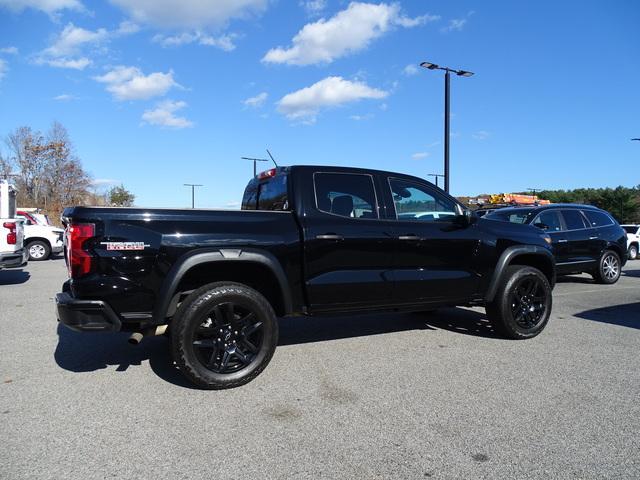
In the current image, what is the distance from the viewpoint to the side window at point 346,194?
15.3 feet

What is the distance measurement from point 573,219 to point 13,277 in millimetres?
12730

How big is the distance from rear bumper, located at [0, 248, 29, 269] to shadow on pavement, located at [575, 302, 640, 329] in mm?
9996

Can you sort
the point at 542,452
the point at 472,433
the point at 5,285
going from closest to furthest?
the point at 542,452 → the point at 472,433 → the point at 5,285

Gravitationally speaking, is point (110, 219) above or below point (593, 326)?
above

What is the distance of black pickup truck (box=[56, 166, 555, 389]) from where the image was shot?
3.72 m

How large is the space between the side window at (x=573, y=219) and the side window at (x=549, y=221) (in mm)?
242

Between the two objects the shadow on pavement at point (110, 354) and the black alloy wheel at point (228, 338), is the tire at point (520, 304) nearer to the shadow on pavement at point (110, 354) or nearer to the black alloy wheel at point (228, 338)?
the black alloy wheel at point (228, 338)

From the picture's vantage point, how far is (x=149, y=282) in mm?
3785

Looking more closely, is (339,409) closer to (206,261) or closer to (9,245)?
(206,261)

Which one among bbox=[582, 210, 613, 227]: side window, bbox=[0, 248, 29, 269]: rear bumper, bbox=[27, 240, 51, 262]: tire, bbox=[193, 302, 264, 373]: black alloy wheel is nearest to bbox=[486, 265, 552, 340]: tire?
bbox=[193, 302, 264, 373]: black alloy wheel

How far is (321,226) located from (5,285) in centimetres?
864

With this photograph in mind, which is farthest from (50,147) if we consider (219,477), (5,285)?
(219,477)

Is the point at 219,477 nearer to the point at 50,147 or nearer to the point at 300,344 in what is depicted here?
the point at 300,344

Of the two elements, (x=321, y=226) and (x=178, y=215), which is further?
(x=321, y=226)
